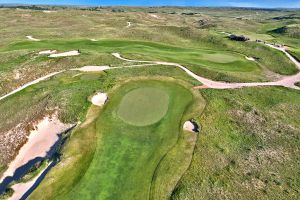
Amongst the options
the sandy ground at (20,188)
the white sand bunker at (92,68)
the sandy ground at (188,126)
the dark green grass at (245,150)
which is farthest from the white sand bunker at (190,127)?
the white sand bunker at (92,68)

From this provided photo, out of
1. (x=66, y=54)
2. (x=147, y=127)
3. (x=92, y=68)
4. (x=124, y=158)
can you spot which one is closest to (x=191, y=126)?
(x=147, y=127)

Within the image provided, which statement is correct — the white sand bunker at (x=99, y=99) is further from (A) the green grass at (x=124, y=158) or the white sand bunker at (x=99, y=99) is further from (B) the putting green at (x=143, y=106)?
(B) the putting green at (x=143, y=106)

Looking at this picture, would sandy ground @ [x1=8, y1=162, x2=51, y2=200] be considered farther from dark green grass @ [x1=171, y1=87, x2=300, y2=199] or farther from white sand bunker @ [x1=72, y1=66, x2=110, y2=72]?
white sand bunker @ [x1=72, y1=66, x2=110, y2=72]

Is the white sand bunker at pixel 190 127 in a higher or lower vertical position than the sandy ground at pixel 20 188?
higher

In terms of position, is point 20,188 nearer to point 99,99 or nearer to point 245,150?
point 99,99

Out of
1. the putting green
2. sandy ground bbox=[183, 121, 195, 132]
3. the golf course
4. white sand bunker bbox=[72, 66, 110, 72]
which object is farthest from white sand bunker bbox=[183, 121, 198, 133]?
white sand bunker bbox=[72, 66, 110, 72]

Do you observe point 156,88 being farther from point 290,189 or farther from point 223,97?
point 290,189

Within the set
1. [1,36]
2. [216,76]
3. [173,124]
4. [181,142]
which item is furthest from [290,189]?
[1,36]
